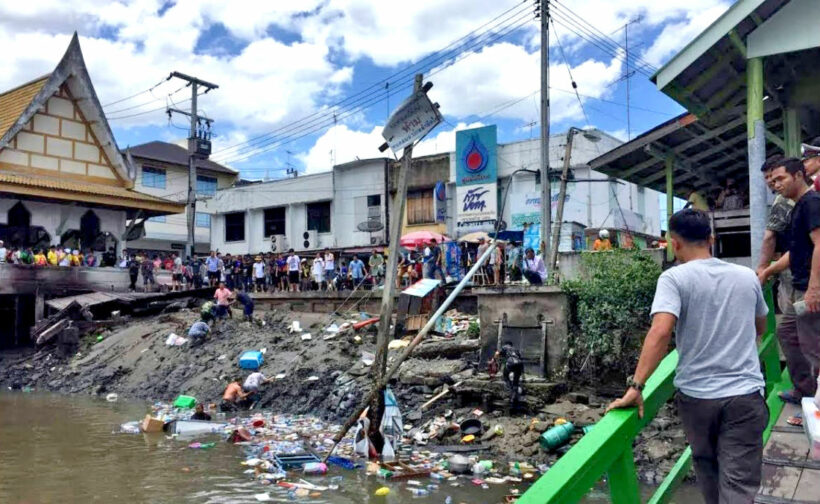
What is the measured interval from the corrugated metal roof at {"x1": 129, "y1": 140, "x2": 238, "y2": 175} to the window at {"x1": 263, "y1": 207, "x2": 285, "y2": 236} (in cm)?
942

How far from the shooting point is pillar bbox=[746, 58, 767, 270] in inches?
281

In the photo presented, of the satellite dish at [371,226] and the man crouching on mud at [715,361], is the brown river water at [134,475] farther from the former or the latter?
the satellite dish at [371,226]

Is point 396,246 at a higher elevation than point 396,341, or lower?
higher

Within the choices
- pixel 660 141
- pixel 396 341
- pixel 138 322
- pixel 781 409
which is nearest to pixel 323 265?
pixel 138 322

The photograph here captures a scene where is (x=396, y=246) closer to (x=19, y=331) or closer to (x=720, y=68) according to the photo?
(x=720, y=68)

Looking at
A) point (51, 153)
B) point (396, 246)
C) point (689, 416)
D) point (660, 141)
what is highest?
point (51, 153)

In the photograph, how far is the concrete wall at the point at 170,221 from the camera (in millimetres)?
37844

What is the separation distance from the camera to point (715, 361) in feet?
9.05

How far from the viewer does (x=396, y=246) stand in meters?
8.17

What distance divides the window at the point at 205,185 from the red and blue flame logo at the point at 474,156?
20479mm

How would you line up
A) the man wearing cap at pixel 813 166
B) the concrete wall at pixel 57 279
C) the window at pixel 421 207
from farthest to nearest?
the window at pixel 421 207, the concrete wall at pixel 57 279, the man wearing cap at pixel 813 166

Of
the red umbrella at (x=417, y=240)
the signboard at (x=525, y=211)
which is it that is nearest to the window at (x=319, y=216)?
the signboard at (x=525, y=211)

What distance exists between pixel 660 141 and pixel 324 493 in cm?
838

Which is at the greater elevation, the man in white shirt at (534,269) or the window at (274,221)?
the window at (274,221)
